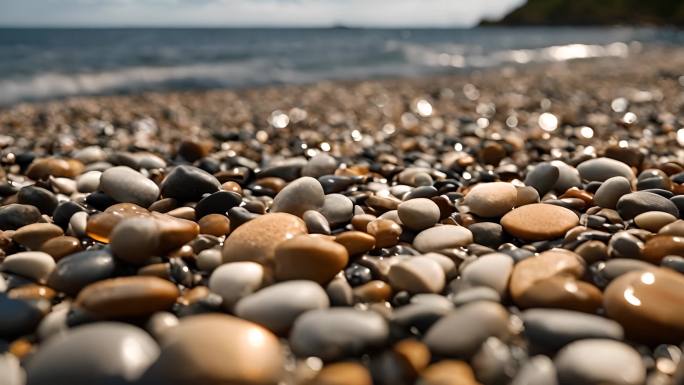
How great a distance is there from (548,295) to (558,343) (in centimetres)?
17

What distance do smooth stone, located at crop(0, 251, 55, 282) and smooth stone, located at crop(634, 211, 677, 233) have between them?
5.56ft

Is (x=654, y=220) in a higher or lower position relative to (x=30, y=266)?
higher

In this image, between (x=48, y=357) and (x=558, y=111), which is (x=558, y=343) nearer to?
(x=48, y=357)

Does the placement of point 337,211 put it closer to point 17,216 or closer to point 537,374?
point 537,374

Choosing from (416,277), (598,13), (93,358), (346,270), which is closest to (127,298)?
(93,358)

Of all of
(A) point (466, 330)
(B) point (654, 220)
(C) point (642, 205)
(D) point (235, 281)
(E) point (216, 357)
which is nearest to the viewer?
(E) point (216, 357)

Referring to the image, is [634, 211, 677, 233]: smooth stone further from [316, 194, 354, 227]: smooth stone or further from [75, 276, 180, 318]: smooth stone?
[75, 276, 180, 318]: smooth stone

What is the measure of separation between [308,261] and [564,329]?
60cm

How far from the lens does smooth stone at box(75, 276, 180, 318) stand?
1.12 m

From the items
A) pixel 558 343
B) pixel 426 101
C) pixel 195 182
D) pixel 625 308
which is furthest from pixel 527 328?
pixel 426 101

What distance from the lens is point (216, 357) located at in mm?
904

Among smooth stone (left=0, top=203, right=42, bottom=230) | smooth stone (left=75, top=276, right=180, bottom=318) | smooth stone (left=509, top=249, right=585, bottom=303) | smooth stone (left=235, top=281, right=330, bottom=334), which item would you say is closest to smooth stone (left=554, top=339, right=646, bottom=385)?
smooth stone (left=509, top=249, right=585, bottom=303)

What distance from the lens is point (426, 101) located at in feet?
19.5

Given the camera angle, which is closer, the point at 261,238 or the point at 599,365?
the point at 599,365
